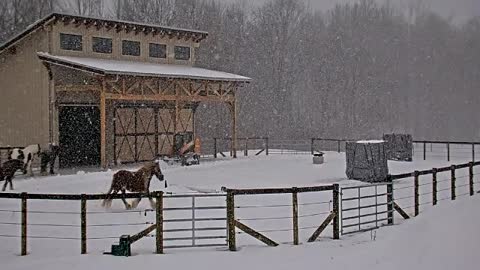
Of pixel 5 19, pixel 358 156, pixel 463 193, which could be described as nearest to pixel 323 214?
pixel 463 193

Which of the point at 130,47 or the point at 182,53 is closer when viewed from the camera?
the point at 130,47

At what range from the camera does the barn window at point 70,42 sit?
25188 mm

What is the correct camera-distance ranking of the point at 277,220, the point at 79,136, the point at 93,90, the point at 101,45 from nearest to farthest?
the point at 277,220, the point at 93,90, the point at 79,136, the point at 101,45

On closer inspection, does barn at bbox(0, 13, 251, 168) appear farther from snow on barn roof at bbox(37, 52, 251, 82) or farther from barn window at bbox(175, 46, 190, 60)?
barn window at bbox(175, 46, 190, 60)

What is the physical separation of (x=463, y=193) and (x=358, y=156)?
14.1 feet

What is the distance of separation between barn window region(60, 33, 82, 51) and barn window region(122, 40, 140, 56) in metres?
2.54

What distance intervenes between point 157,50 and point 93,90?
7.02 metres

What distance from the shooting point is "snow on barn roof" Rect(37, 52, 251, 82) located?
890 inches

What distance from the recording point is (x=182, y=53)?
31.2 metres

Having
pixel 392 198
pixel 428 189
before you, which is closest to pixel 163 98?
pixel 428 189

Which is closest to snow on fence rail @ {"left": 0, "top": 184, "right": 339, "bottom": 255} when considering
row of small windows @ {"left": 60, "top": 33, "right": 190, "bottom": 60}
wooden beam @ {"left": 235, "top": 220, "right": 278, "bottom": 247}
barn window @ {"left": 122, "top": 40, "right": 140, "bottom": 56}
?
wooden beam @ {"left": 235, "top": 220, "right": 278, "bottom": 247}

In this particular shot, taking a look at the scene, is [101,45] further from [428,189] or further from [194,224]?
[194,224]

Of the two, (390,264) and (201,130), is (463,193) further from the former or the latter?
(201,130)

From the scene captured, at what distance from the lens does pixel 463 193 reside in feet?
56.1
